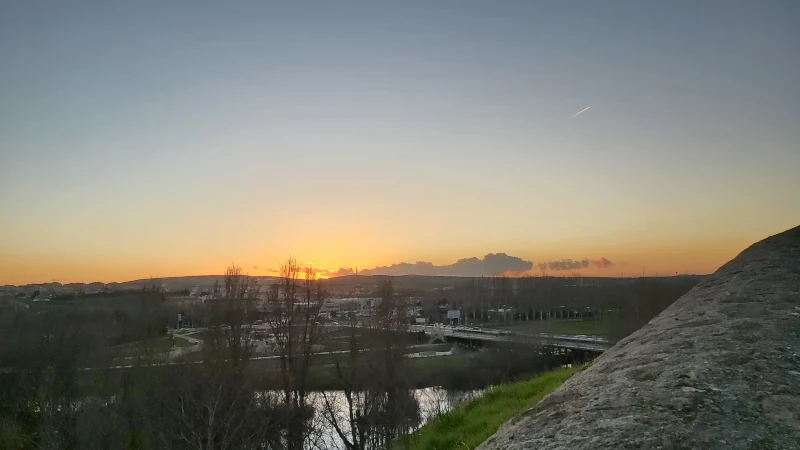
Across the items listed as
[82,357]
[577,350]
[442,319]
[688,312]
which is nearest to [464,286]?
[442,319]

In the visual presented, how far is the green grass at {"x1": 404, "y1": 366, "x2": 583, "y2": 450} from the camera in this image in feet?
27.6

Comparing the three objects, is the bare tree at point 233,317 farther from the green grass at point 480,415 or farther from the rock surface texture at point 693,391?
the rock surface texture at point 693,391

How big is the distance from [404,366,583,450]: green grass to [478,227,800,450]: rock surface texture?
448 centimetres

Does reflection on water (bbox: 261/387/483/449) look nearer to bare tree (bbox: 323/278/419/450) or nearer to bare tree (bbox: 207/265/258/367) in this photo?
bare tree (bbox: 323/278/419/450)

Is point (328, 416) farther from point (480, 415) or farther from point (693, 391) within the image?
point (693, 391)

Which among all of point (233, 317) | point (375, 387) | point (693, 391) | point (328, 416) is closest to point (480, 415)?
point (693, 391)

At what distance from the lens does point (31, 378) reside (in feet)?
83.6

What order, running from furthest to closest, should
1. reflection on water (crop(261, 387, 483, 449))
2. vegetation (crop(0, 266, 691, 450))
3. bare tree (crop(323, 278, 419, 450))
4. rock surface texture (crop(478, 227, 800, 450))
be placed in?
reflection on water (crop(261, 387, 483, 449)) < bare tree (crop(323, 278, 419, 450)) < vegetation (crop(0, 266, 691, 450)) < rock surface texture (crop(478, 227, 800, 450))

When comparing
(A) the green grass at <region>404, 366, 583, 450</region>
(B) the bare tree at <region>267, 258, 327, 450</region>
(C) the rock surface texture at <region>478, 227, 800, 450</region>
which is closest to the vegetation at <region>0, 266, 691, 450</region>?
(B) the bare tree at <region>267, 258, 327, 450</region>

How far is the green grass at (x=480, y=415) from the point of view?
27.6 feet

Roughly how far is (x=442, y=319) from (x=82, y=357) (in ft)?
290

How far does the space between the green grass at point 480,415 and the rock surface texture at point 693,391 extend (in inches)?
176

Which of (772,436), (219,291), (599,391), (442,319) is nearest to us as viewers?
(772,436)

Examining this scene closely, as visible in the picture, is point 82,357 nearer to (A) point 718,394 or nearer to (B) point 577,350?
(A) point 718,394
